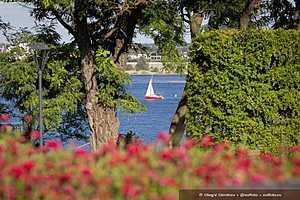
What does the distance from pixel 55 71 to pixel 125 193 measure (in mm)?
13662

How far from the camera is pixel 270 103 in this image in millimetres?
11859

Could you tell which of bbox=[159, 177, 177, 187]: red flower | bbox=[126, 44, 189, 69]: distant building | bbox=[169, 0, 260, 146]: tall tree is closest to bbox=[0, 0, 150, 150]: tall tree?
bbox=[126, 44, 189, 69]: distant building

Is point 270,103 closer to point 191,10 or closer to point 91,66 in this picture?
point 191,10

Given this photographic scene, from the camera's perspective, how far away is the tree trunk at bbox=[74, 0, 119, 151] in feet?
58.7

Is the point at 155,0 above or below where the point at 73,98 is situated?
above

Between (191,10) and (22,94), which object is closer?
(191,10)

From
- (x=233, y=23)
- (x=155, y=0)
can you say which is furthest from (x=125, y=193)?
(x=233, y=23)

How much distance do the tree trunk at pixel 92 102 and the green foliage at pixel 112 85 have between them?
0.20 metres

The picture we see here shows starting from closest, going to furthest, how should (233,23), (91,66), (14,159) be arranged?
(14,159), (91,66), (233,23)

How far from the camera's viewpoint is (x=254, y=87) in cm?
1192

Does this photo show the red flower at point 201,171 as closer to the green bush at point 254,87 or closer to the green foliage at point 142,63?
the green bush at point 254,87

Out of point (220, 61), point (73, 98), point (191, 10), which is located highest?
point (191, 10)

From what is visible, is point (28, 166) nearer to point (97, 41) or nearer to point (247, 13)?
point (247, 13)

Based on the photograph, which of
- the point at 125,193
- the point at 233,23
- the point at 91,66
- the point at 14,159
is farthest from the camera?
the point at 233,23
